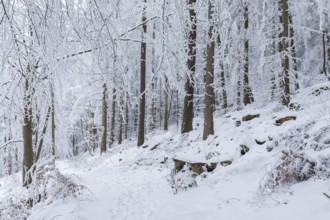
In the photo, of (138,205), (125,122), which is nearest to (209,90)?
(138,205)

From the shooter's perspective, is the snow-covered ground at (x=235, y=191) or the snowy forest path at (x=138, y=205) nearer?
the snow-covered ground at (x=235, y=191)

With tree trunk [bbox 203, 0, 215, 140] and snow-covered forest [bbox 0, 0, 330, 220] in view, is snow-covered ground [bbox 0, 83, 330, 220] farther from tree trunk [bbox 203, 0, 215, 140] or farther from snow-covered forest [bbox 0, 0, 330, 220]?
tree trunk [bbox 203, 0, 215, 140]

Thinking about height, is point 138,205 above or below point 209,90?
below

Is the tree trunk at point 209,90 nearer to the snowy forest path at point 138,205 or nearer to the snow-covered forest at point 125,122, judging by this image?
the snow-covered forest at point 125,122

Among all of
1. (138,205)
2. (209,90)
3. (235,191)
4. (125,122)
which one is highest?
(209,90)

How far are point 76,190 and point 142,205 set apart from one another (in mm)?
1541

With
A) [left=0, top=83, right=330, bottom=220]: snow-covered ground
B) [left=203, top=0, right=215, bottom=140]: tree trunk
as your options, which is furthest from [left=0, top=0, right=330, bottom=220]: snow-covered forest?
[left=203, top=0, right=215, bottom=140]: tree trunk

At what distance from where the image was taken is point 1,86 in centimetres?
538

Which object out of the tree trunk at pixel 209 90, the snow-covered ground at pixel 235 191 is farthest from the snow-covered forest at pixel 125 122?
the tree trunk at pixel 209 90

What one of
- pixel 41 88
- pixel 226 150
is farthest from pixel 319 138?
pixel 41 88

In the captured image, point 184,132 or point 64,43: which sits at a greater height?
point 64,43

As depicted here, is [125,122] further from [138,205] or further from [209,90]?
[209,90]

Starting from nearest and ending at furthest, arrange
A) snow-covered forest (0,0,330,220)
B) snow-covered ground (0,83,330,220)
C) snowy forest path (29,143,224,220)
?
1. snow-covered forest (0,0,330,220)
2. snow-covered ground (0,83,330,220)
3. snowy forest path (29,143,224,220)

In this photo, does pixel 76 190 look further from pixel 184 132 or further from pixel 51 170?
pixel 184 132
